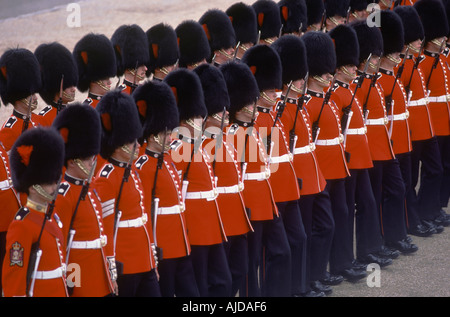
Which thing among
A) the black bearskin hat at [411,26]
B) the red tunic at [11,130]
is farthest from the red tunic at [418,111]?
the red tunic at [11,130]

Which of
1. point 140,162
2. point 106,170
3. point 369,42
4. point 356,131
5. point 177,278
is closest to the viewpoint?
point 106,170

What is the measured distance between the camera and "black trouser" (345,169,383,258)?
5742 mm

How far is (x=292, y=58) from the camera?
541cm

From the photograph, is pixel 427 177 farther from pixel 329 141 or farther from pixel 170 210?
pixel 170 210

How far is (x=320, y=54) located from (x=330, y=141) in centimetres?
53

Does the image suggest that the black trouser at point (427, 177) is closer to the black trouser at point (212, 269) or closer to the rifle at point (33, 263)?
the black trouser at point (212, 269)

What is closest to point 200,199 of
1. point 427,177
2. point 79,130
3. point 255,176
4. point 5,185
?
point 255,176

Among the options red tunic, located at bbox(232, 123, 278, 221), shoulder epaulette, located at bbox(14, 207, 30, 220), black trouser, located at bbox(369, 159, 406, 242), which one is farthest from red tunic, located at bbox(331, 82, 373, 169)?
shoulder epaulette, located at bbox(14, 207, 30, 220)

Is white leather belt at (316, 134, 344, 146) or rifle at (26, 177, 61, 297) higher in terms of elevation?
white leather belt at (316, 134, 344, 146)

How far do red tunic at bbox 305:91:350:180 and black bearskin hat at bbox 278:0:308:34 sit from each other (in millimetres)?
1984

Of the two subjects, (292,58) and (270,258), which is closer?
(270,258)

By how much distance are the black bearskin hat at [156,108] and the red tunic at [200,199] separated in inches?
7.4

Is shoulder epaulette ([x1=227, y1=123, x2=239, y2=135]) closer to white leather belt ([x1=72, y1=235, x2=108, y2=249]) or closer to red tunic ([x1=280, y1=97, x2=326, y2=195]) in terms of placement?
red tunic ([x1=280, y1=97, x2=326, y2=195])
